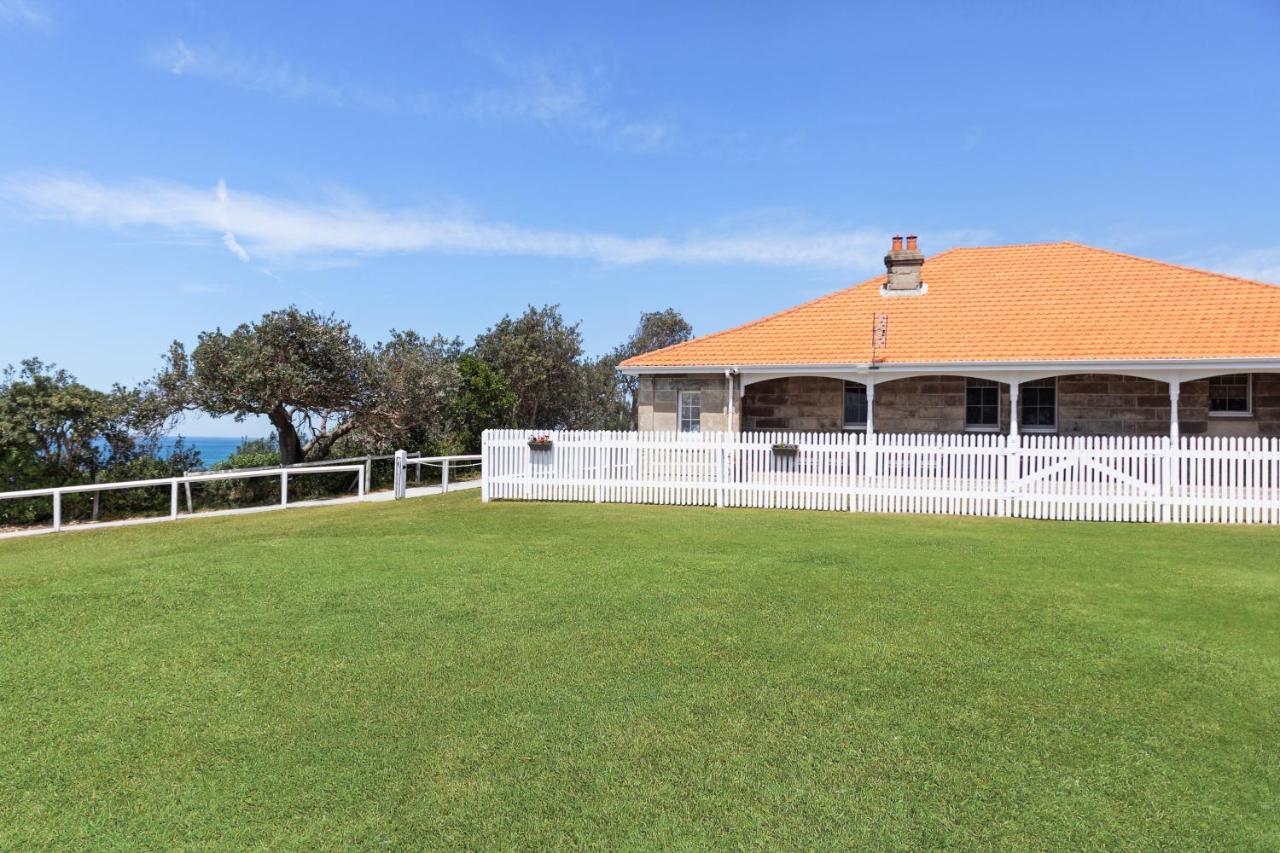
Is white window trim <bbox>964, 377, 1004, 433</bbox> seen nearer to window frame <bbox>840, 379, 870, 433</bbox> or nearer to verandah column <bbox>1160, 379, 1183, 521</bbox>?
window frame <bbox>840, 379, 870, 433</bbox>

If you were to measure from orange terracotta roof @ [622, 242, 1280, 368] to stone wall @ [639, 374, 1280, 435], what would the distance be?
1024 mm

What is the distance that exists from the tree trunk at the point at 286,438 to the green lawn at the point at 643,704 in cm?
1303

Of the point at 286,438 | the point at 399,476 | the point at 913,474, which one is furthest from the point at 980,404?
the point at 286,438

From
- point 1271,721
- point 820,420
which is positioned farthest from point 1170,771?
point 820,420

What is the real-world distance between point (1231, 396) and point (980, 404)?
15.6 ft

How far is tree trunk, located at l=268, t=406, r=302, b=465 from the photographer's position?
66.9ft

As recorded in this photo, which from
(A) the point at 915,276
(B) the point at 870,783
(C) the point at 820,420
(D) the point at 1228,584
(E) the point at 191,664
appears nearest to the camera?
Answer: (B) the point at 870,783

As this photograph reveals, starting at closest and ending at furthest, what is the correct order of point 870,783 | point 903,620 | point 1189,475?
point 870,783, point 903,620, point 1189,475

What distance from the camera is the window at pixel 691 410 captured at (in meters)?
18.4

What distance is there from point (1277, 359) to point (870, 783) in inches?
580

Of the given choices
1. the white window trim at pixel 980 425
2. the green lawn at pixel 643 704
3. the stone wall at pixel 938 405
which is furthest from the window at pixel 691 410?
the green lawn at pixel 643 704

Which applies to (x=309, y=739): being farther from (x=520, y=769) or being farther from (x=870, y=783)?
(x=870, y=783)

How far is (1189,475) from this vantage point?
1230 centimetres

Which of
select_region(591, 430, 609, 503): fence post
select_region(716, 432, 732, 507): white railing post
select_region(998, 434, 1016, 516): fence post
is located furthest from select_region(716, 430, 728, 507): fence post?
select_region(998, 434, 1016, 516): fence post
